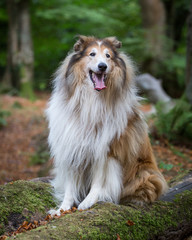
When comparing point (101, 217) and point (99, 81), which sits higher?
point (99, 81)

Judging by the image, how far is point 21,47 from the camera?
51.6ft

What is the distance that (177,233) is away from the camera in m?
3.60

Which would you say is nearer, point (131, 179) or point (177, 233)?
point (177, 233)

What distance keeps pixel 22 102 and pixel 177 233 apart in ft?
37.7

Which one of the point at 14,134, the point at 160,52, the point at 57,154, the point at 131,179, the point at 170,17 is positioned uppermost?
the point at 170,17

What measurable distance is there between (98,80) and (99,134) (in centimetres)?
64

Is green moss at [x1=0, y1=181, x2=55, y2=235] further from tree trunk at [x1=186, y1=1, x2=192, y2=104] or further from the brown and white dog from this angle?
tree trunk at [x1=186, y1=1, x2=192, y2=104]

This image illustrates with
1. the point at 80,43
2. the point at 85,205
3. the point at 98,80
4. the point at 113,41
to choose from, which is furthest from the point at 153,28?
the point at 85,205

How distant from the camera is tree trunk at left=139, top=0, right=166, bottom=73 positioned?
43.4ft

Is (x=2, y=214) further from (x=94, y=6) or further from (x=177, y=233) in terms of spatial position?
(x=94, y=6)

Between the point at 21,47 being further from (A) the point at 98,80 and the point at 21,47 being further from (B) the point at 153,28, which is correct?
(A) the point at 98,80

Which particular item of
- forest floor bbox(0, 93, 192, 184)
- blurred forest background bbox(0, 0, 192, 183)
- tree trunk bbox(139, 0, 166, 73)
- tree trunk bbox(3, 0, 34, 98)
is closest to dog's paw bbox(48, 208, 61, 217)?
forest floor bbox(0, 93, 192, 184)

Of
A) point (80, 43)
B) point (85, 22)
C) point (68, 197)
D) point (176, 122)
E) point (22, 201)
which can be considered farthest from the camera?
point (85, 22)

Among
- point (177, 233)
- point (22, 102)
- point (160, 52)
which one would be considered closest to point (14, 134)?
point (22, 102)
